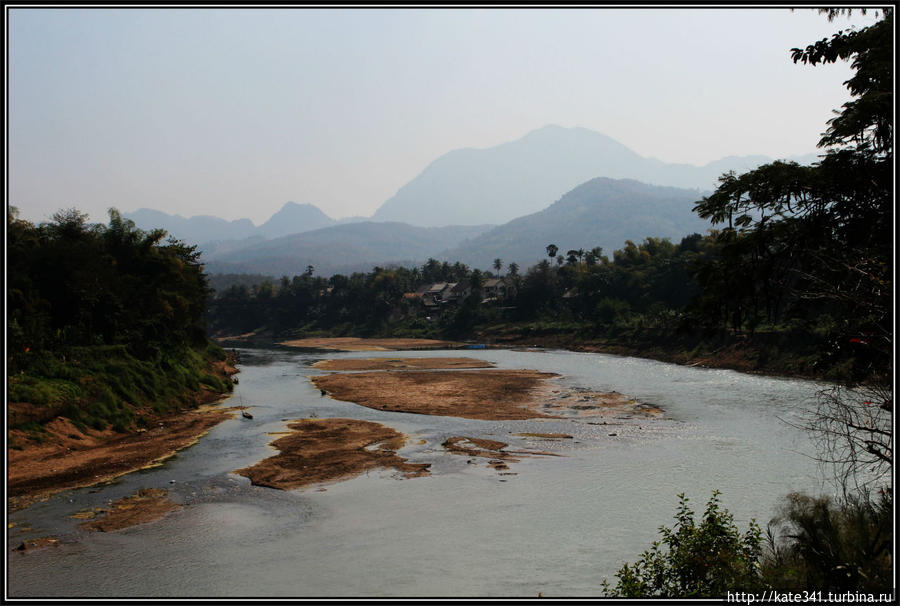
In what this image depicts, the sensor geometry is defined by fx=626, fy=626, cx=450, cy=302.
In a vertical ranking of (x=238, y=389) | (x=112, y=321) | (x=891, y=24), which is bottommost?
(x=238, y=389)

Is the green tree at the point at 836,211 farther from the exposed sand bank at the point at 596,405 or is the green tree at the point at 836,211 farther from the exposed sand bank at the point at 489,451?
the exposed sand bank at the point at 596,405

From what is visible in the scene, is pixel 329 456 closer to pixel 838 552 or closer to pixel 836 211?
pixel 838 552

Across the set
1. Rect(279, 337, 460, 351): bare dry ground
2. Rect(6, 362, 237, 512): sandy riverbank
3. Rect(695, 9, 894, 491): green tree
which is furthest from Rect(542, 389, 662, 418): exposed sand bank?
Rect(279, 337, 460, 351): bare dry ground

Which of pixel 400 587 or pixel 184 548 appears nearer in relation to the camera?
pixel 400 587

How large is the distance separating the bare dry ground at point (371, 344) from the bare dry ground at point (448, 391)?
35.6 m

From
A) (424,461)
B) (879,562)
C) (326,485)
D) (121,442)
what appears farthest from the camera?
(121,442)

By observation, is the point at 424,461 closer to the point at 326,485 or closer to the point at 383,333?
the point at 326,485

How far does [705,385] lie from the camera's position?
43000 mm

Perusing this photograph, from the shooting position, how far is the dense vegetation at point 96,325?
27.7 m

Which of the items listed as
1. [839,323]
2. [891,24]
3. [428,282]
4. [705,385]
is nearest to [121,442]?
[839,323]

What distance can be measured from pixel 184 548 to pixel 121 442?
14.1 meters

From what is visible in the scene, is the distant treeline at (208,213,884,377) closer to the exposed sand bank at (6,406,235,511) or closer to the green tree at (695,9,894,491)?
the green tree at (695,9,894,491)

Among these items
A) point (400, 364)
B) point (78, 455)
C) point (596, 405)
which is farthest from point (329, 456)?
point (400, 364)

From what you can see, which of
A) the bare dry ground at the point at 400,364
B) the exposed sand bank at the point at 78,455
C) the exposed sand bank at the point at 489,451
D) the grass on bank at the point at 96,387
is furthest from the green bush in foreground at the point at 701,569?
the bare dry ground at the point at 400,364
